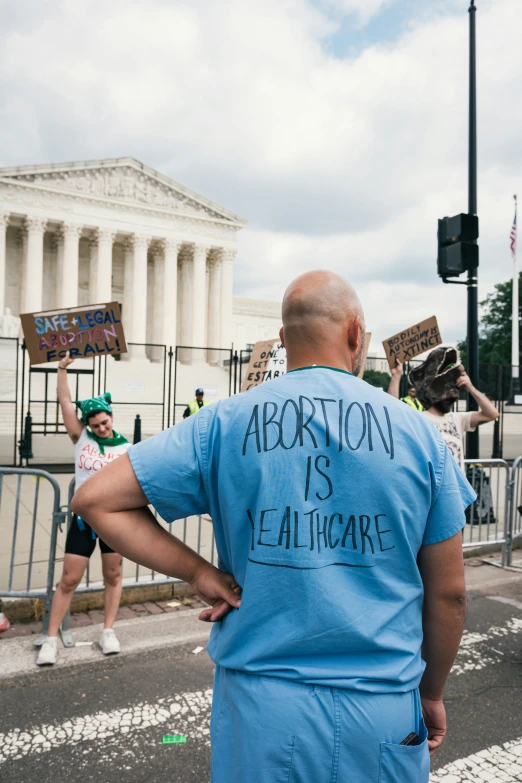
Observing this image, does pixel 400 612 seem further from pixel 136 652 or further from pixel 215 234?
pixel 215 234

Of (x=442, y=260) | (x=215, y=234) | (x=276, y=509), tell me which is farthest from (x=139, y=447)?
(x=215, y=234)

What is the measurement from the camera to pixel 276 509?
4.50ft

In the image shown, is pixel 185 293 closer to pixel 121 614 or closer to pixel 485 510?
pixel 485 510

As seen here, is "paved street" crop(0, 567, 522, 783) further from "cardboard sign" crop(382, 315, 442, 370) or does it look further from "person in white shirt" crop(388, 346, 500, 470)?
"cardboard sign" crop(382, 315, 442, 370)

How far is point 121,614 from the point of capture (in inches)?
201

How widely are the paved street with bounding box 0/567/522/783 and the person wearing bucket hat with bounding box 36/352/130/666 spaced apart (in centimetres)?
22

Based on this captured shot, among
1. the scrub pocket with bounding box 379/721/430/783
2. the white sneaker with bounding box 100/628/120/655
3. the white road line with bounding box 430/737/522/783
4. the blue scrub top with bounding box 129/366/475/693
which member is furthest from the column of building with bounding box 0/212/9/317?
the scrub pocket with bounding box 379/721/430/783

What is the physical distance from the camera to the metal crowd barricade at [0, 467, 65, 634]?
15.6 ft

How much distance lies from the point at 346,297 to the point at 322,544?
61 centimetres

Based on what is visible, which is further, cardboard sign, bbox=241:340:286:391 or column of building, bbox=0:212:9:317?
column of building, bbox=0:212:9:317

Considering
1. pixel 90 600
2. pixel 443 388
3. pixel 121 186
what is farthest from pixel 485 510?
pixel 121 186

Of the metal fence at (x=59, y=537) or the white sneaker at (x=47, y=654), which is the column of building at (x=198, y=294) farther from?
the white sneaker at (x=47, y=654)

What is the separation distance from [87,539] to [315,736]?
3385 mm

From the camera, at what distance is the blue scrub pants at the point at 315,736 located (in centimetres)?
131
